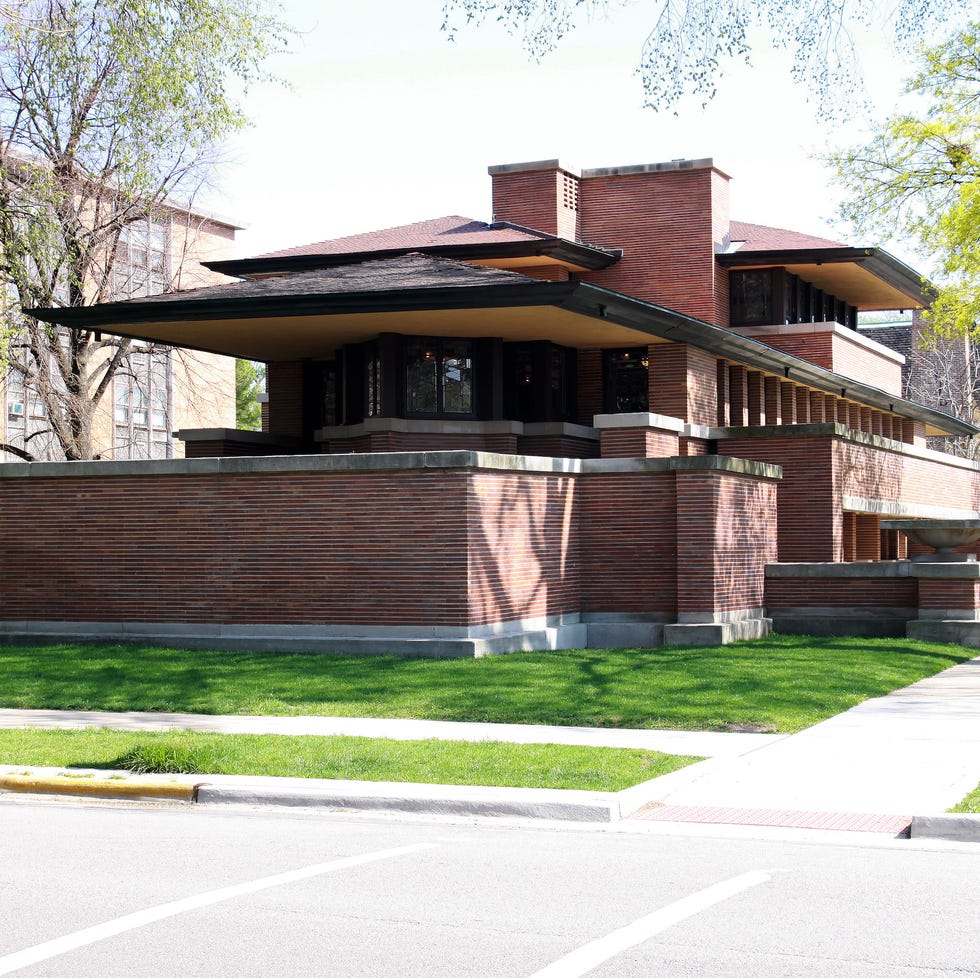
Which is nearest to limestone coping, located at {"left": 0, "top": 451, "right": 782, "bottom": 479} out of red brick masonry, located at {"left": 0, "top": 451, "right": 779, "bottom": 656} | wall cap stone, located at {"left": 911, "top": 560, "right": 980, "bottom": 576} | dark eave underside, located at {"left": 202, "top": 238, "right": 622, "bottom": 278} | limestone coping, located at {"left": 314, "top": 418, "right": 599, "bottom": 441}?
red brick masonry, located at {"left": 0, "top": 451, "right": 779, "bottom": 656}

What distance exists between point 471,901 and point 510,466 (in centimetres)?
1347

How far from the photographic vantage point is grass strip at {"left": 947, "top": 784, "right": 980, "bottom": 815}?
379 inches

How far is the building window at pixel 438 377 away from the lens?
2642cm

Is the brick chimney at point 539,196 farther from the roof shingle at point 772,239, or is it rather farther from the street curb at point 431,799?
the street curb at point 431,799

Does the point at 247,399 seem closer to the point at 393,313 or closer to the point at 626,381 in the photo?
the point at 626,381

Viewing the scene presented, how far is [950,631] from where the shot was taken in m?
22.2

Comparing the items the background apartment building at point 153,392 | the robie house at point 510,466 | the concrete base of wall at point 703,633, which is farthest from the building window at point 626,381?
the background apartment building at point 153,392

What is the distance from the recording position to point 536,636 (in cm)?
2083

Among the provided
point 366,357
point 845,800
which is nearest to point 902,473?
point 366,357

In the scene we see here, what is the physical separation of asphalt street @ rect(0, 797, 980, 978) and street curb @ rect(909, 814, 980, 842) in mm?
197

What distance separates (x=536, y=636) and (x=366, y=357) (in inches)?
338

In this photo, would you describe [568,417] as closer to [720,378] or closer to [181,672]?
[720,378]

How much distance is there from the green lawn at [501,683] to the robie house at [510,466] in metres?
1.12

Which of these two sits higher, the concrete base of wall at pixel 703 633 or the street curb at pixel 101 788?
the concrete base of wall at pixel 703 633
